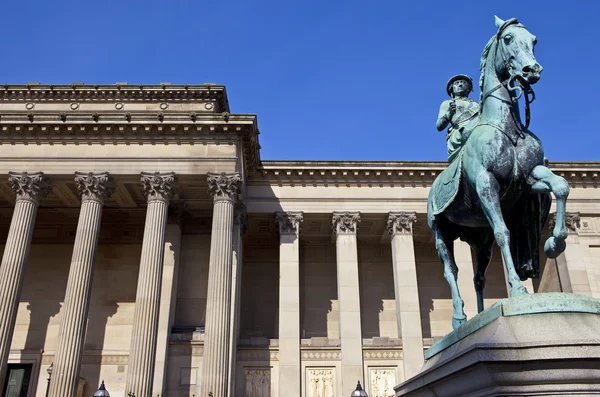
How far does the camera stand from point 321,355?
2689 centimetres

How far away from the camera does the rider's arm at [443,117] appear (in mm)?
7879

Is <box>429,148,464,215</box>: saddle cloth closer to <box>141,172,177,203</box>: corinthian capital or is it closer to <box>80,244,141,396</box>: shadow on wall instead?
<box>141,172,177,203</box>: corinthian capital

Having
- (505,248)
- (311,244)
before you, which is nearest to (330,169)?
(311,244)

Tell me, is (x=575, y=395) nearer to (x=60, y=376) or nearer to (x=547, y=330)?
(x=547, y=330)

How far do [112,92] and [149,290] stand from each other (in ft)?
52.7

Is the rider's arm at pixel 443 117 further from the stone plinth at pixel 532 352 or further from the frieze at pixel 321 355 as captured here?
the frieze at pixel 321 355

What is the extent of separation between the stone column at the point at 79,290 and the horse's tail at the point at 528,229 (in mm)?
20314

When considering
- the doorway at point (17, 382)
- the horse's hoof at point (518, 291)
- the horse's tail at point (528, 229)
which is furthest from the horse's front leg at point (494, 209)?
the doorway at point (17, 382)

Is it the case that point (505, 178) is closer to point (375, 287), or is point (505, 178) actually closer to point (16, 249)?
point (16, 249)

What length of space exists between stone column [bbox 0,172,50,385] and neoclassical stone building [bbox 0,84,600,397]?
0.21 feet

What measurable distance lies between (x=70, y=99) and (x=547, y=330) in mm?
34679

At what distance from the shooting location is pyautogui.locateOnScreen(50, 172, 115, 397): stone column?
21.8 meters

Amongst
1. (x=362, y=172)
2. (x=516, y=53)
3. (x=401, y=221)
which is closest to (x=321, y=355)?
(x=401, y=221)

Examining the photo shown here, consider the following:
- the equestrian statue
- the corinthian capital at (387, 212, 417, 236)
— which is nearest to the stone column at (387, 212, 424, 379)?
the corinthian capital at (387, 212, 417, 236)
